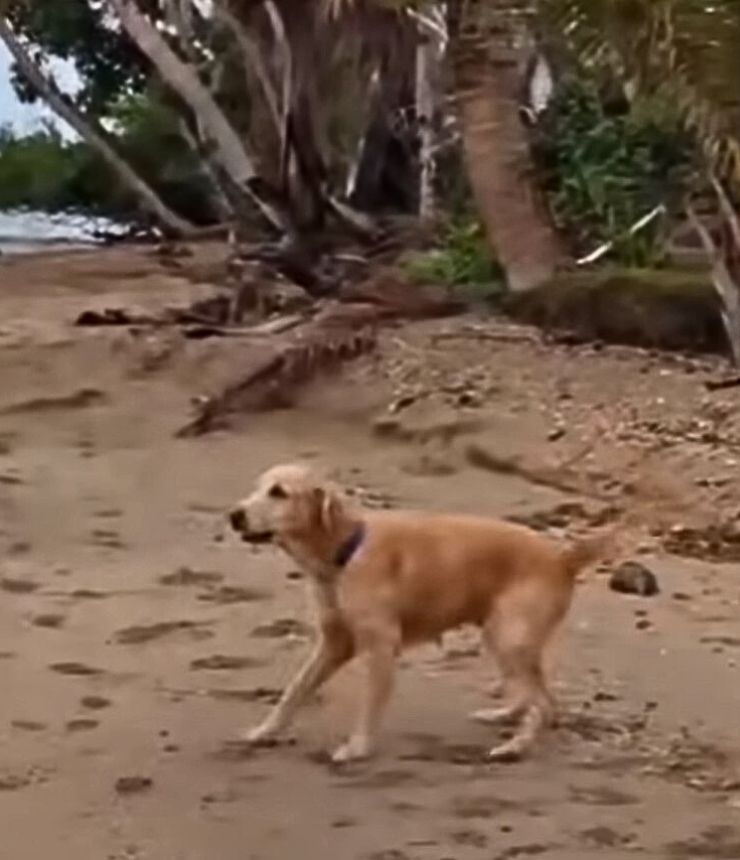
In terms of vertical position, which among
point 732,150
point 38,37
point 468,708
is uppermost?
point 38,37

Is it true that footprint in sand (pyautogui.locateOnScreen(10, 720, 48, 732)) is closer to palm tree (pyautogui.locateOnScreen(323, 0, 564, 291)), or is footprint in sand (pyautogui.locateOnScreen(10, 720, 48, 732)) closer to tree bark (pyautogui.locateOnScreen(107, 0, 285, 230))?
palm tree (pyautogui.locateOnScreen(323, 0, 564, 291))

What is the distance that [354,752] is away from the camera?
7.04 m

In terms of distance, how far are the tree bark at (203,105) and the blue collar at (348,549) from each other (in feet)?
56.0

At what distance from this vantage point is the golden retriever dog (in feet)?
23.7

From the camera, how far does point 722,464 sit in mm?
12383

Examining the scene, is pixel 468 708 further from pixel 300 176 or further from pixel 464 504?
pixel 300 176

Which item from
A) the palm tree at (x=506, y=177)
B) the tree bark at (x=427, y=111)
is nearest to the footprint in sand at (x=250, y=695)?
the palm tree at (x=506, y=177)

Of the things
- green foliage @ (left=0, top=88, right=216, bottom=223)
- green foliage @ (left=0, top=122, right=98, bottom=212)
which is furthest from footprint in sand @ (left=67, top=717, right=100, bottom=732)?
green foliage @ (left=0, top=122, right=98, bottom=212)

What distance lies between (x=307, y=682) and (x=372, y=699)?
0.84ft

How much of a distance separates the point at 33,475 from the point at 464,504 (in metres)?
2.24

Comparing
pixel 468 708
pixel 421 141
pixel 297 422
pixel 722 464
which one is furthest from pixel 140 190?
pixel 468 708

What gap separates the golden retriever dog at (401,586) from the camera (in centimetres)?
721

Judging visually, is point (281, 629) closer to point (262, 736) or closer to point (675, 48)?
point (262, 736)

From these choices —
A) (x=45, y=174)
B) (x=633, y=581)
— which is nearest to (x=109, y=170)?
(x=45, y=174)
